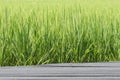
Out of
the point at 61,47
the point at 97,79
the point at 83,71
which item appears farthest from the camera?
the point at 61,47

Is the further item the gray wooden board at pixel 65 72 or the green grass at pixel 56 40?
the green grass at pixel 56 40

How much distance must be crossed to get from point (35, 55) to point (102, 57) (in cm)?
66

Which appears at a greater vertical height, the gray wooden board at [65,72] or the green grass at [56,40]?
the gray wooden board at [65,72]

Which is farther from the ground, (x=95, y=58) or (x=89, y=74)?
(x=89, y=74)

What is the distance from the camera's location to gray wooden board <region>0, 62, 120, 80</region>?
289cm

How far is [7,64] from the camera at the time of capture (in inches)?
153

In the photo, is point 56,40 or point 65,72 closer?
point 65,72

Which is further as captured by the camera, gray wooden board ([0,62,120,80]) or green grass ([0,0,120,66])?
green grass ([0,0,120,66])

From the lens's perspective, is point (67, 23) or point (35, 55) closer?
point (35, 55)

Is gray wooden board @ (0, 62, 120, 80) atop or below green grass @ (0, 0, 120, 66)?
atop

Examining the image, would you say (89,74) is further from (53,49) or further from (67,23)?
(67,23)

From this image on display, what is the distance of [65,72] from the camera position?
305 centimetres

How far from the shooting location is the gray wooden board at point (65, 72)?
289 centimetres

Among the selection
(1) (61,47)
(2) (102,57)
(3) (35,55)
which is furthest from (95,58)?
(3) (35,55)
